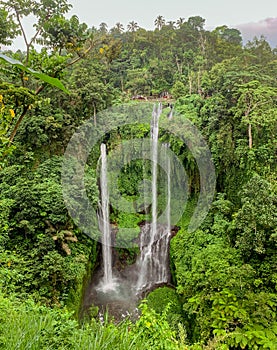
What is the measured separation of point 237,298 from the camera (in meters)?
5.15

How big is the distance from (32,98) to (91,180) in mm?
6992

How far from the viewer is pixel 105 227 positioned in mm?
10141

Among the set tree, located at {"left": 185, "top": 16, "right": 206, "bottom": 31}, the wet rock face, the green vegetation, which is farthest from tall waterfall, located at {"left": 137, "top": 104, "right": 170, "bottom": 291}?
tree, located at {"left": 185, "top": 16, "right": 206, "bottom": 31}

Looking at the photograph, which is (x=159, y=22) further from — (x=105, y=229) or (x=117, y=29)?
(x=105, y=229)

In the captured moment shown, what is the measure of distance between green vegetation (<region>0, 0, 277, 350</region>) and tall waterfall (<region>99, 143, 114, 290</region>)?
0.34 meters

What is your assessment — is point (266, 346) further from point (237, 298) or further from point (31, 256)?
point (31, 256)

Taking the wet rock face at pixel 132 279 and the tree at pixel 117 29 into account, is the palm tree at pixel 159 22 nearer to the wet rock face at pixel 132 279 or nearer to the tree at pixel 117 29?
the tree at pixel 117 29

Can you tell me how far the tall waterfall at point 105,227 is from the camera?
9410 mm

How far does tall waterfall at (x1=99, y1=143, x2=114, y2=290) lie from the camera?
370 inches

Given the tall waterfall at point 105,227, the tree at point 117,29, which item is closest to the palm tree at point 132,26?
the tree at point 117,29

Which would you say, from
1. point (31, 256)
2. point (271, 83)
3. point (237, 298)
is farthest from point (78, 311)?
point (271, 83)

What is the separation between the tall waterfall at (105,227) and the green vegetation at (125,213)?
0.34 metres

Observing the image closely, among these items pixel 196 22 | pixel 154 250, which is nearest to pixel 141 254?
pixel 154 250

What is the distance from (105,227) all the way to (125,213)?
4.51 ft
